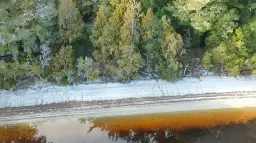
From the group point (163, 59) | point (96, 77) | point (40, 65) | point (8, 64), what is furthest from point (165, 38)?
point (8, 64)

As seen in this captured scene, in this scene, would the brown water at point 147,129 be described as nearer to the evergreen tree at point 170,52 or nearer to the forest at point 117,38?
the evergreen tree at point 170,52

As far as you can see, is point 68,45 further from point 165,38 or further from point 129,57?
point 165,38

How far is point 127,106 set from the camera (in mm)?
38438

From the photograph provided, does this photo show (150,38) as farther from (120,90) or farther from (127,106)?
(127,106)

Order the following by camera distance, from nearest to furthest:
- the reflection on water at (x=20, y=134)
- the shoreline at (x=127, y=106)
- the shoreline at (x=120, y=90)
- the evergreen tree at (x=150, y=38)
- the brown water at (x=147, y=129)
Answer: the reflection on water at (x=20, y=134)
the brown water at (x=147, y=129)
the shoreline at (x=127, y=106)
the evergreen tree at (x=150, y=38)
the shoreline at (x=120, y=90)

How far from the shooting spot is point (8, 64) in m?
37.7

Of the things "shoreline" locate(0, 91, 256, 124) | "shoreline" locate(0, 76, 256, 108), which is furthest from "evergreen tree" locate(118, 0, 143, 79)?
"shoreline" locate(0, 91, 256, 124)

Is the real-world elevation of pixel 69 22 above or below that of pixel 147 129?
above

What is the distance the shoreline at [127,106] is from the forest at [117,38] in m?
2.33

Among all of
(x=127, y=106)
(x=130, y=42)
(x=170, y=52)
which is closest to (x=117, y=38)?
(x=130, y=42)

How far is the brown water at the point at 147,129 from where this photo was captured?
118ft

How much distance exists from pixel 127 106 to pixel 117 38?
5.79m

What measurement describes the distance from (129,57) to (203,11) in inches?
295

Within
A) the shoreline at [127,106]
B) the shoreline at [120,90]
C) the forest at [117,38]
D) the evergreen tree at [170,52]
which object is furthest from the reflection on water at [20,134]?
the evergreen tree at [170,52]
